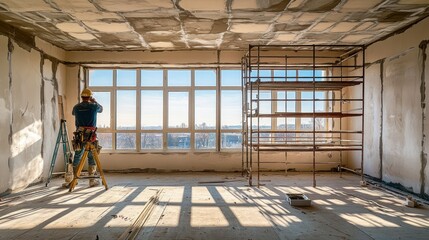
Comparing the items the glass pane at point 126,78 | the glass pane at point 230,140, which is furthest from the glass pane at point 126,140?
the glass pane at point 230,140

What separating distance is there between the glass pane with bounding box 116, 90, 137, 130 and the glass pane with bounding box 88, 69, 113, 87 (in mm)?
414

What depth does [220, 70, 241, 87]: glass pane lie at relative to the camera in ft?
25.8

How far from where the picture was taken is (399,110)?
5559 millimetres

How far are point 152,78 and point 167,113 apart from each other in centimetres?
99

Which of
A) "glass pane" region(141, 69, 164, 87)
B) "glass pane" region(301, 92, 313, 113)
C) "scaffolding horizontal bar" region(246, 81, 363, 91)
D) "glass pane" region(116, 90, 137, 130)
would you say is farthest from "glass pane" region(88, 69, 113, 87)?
"glass pane" region(301, 92, 313, 113)

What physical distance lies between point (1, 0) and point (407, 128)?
21.8ft

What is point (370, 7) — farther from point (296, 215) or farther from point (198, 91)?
point (198, 91)

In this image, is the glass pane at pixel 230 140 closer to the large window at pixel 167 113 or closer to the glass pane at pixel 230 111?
the large window at pixel 167 113

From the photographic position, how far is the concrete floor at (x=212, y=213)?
3.28 m

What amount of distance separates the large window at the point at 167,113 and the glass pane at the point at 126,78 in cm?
3

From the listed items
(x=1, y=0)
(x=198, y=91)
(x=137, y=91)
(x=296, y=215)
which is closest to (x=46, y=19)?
(x=1, y=0)

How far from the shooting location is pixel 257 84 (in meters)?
5.87

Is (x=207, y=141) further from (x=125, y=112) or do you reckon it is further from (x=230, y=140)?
(x=125, y=112)

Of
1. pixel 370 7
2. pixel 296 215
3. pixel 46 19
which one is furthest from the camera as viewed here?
pixel 46 19
